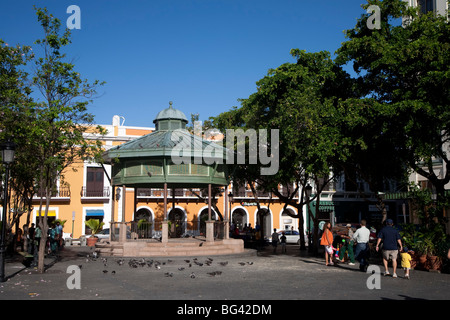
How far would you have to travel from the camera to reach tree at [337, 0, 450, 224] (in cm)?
1414

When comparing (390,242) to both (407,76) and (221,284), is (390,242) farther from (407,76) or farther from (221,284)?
(407,76)

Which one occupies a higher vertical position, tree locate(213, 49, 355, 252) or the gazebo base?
tree locate(213, 49, 355, 252)

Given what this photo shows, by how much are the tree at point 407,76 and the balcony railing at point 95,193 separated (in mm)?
25962

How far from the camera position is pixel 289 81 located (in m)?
18.8

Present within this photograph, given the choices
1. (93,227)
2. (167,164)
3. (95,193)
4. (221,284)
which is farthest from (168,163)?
(95,193)

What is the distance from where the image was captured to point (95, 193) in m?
37.8

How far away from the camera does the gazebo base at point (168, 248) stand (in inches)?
707

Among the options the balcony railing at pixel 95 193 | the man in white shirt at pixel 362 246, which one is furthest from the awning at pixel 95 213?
the man in white shirt at pixel 362 246

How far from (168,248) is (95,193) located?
21579 mm

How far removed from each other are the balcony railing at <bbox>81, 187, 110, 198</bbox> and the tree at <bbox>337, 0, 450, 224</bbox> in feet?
85.2

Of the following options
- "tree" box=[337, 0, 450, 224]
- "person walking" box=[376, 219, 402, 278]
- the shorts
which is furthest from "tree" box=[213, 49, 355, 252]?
the shorts

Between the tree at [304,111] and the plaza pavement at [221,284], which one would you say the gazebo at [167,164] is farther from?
the plaza pavement at [221,284]

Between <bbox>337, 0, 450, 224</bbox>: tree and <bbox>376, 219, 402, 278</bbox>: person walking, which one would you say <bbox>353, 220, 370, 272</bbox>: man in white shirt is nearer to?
<bbox>376, 219, 402, 278</bbox>: person walking

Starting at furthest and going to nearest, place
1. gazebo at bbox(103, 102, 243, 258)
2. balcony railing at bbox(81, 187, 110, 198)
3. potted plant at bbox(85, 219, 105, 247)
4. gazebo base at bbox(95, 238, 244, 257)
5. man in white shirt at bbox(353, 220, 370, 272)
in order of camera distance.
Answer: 1. balcony railing at bbox(81, 187, 110, 198)
2. potted plant at bbox(85, 219, 105, 247)
3. gazebo at bbox(103, 102, 243, 258)
4. gazebo base at bbox(95, 238, 244, 257)
5. man in white shirt at bbox(353, 220, 370, 272)
